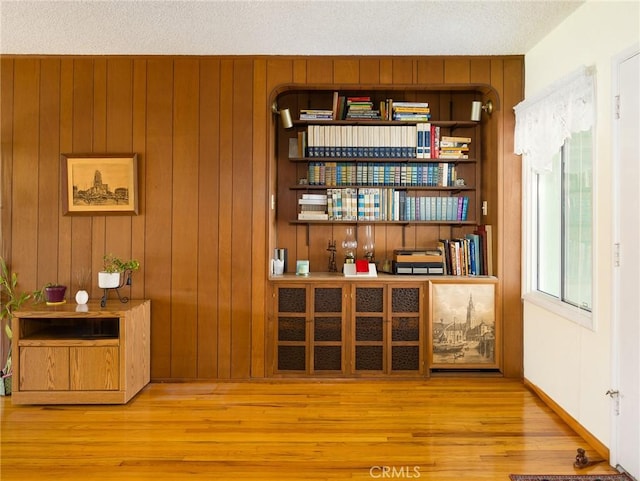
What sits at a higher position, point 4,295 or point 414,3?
point 414,3

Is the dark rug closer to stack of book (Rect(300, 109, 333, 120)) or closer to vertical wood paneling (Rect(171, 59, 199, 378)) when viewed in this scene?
vertical wood paneling (Rect(171, 59, 199, 378))

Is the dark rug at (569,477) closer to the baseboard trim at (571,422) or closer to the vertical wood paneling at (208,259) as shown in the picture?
the baseboard trim at (571,422)

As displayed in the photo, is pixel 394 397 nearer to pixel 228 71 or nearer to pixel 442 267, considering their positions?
pixel 442 267

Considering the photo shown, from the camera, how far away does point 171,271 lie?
398 cm

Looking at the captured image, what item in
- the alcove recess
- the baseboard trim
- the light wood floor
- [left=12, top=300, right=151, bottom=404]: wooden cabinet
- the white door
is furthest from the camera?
the alcove recess

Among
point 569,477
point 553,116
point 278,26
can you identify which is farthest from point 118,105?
point 569,477

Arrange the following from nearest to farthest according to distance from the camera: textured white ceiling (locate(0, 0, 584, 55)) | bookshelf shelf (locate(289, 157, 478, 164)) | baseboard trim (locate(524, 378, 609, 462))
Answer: baseboard trim (locate(524, 378, 609, 462)) → textured white ceiling (locate(0, 0, 584, 55)) → bookshelf shelf (locate(289, 157, 478, 164))

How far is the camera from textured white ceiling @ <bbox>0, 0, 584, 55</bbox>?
308cm

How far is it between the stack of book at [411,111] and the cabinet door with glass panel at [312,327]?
1497 mm

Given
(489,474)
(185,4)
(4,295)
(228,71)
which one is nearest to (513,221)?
(489,474)

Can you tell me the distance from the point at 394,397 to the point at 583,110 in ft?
7.38

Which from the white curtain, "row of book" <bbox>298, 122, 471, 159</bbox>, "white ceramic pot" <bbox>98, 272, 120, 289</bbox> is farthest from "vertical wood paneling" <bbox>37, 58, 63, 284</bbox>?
the white curtain

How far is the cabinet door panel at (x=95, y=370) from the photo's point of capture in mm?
3441

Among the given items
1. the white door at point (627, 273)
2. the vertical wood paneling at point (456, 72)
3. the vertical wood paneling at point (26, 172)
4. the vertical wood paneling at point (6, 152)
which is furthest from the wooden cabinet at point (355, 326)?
the vertical wood paneling at point (6, 152)
